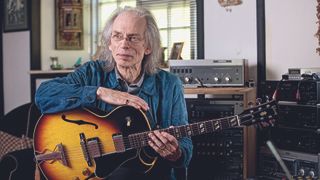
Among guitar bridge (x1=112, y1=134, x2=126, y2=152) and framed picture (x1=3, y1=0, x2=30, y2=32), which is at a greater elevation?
framed picture (x1=3, y1=0, x2=30, y2=32)

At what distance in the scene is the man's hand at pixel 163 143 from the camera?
5.54 ft

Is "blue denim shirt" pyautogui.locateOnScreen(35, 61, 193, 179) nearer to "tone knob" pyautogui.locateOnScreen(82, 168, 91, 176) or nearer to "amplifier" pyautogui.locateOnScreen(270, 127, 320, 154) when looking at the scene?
"tone knob" pyautogui.locateOnScreen(82, 168, 91, 176)

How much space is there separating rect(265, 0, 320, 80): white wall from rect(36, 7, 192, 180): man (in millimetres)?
1305

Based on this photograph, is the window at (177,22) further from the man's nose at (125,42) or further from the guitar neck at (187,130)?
the guitar neck at (187,130)

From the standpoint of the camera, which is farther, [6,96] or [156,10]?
[6,96]

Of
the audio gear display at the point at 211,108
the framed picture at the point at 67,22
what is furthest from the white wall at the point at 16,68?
the audio gear display at the point at 211,108

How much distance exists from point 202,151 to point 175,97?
904 millimetres

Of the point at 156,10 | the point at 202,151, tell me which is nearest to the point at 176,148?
the point at 202,151

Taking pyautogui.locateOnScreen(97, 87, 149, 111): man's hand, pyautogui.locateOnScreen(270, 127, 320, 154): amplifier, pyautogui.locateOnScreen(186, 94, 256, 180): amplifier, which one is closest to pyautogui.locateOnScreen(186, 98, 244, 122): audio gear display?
pyautogui.locateOnScreen(186, 94, 256, 180): amplifier

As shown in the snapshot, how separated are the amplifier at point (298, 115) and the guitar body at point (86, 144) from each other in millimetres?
975

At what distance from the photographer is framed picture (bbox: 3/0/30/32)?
4070 mm

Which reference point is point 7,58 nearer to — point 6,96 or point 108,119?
point 6,96

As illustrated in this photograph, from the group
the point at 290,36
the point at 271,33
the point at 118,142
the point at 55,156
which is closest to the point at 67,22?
the point at 271,33

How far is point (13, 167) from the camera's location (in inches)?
94.3
